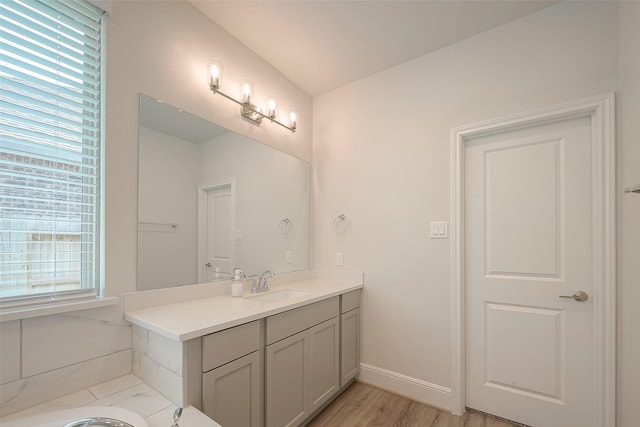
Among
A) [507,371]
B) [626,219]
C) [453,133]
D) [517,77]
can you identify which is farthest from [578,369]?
[517,77]

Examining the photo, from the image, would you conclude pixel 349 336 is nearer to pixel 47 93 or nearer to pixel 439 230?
pixel 439 230

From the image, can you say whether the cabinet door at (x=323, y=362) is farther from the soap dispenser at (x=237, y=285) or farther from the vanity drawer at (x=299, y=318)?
the soap dispenser at (x=237, y=285)

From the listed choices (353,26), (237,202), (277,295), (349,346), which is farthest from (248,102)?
(349,346)

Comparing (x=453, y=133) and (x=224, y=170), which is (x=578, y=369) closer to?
(x=453, y=133)

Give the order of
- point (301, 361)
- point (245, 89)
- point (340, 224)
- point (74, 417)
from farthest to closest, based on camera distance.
→ point (340, 224) < point (245, 89) < point (301, 361) < point (74, 417)

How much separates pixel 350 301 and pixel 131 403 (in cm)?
151

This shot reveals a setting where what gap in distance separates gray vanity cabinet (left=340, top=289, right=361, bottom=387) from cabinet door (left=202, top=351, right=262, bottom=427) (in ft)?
2.77

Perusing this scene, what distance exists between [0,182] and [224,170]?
1067 mm

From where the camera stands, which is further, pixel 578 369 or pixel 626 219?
pixel 578 369

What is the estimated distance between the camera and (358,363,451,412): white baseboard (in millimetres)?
2051

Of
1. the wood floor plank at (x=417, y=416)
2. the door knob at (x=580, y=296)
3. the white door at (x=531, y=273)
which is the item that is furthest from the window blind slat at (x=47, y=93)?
the door knob at (x=580, y=296)

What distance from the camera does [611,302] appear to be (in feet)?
5.14

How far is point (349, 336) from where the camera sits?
7.48 feet

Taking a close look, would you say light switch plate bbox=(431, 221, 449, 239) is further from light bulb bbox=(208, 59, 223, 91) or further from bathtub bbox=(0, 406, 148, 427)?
bathtub bbox=(0, 406, 148, 427)
